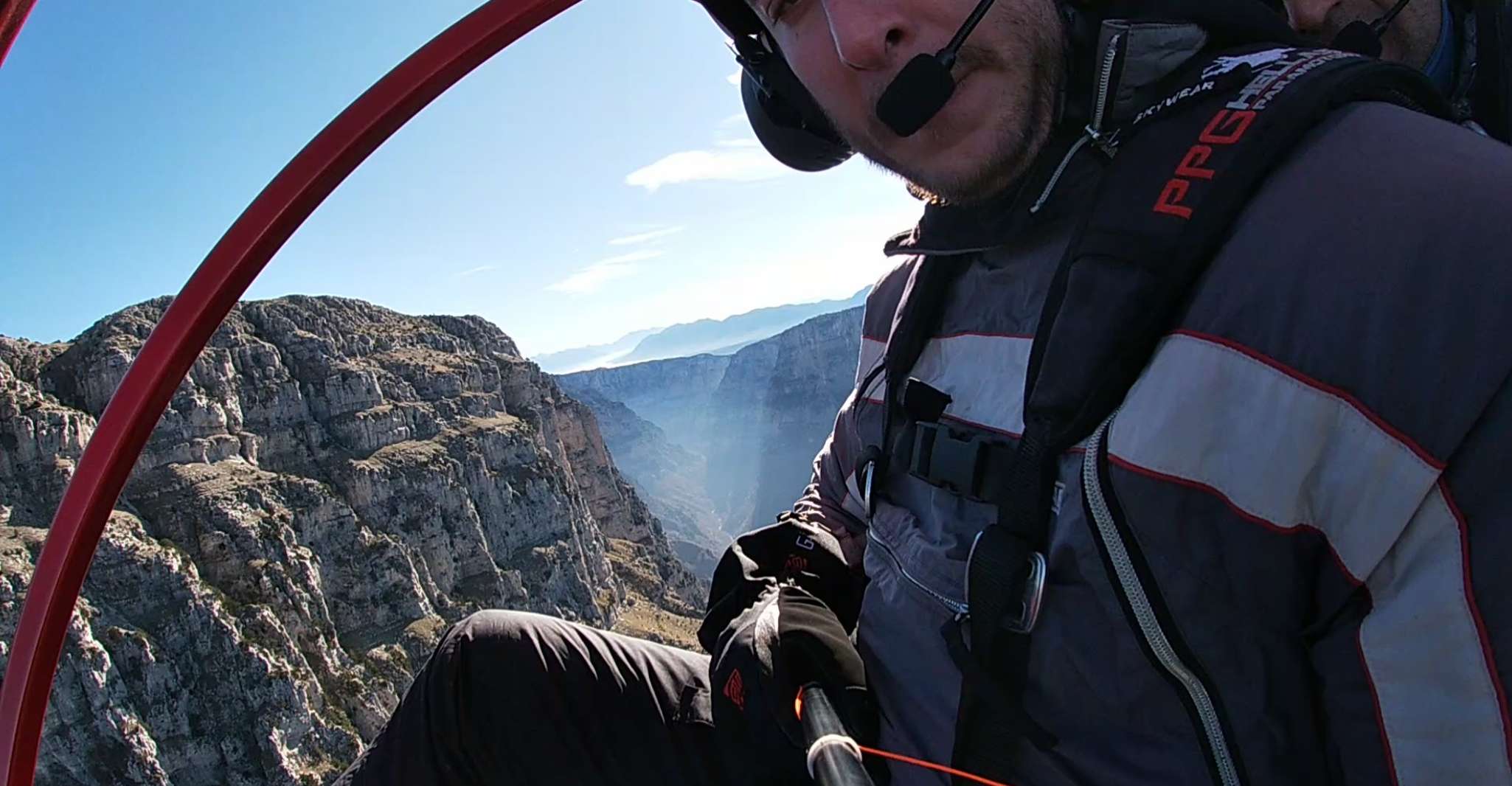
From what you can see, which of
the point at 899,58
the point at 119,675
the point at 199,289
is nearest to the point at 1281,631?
the point at 899,58

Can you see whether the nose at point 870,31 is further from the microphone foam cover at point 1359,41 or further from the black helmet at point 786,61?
the microphone foam cover at point 1359,41

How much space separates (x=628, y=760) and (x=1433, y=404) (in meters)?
2.12

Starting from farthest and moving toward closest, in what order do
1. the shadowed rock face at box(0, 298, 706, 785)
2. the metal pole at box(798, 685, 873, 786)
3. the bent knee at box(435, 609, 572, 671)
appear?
1. the shadowed rock face at box(0, 298, 706, 785)
2. the bent knee at box(435, 609, 572, 671)
3. the metal pole at box(798, 685, 873, 786)

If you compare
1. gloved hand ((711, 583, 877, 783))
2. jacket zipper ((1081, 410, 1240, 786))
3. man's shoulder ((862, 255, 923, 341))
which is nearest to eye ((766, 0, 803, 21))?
man's shoulder ((862, 255, 923, 341))

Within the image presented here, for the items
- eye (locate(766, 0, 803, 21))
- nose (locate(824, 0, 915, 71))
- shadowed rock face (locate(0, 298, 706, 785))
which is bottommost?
shadowed rock face (locate(0, 298, 706, 785))

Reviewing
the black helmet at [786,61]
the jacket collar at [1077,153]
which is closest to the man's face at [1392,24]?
the black helmet at [786,61]

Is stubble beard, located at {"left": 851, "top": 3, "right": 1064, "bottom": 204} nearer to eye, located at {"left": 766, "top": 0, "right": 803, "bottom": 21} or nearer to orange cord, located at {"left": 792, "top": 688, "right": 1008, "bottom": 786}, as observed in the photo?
eye, located at {"left": 766, "top": 0, "right": 803, "bottom": 21}

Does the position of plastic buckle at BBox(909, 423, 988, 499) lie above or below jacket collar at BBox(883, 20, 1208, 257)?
below

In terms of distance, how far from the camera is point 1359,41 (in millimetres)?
2180

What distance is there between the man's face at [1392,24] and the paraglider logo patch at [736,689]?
2338 millimetres

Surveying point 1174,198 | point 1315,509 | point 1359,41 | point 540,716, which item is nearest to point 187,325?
point 540,716

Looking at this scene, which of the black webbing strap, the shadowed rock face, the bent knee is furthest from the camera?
the shadowed rock face

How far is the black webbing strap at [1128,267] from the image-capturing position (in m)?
1.15

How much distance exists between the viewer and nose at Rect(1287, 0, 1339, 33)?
235cm
